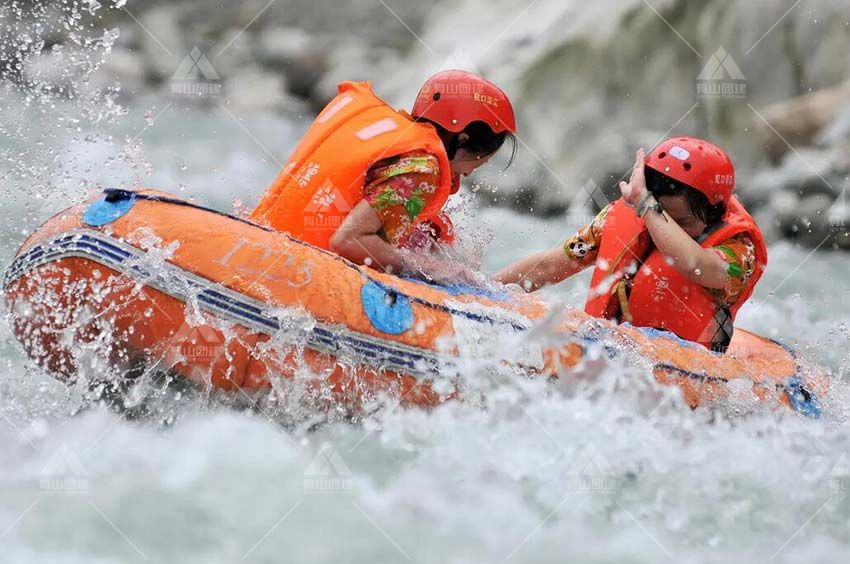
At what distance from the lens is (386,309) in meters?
3.67

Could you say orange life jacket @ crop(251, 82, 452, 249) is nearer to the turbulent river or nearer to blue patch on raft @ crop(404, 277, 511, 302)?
blue patch on raft @ crop(404, 277, 511, 302)

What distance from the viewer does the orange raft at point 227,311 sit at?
3.46 meters

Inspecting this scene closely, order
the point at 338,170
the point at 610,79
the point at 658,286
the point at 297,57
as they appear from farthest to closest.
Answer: the point at 297,57 < the point at 610,79 < the point at 658,286 < the point at 338,170

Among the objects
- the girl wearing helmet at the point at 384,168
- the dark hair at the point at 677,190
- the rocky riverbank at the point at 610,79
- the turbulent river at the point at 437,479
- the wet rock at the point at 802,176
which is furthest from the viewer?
the rocky riverbank at the point at 610,79

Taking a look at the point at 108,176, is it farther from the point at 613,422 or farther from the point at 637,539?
the point at 637,539

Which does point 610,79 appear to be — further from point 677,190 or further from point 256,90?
point 677,190

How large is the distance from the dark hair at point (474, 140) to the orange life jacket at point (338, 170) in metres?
0.09

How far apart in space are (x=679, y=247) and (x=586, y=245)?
747 mm

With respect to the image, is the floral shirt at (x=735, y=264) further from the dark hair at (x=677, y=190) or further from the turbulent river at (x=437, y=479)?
the turbulent river at (x=437, y=479)

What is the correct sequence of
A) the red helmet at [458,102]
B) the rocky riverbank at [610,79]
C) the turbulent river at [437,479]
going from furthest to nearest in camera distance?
the rocky riverbank at [610,79] < the red helmet at [458,102] < the turbulent river at [437,479]

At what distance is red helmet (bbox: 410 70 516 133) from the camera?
4.02 metres

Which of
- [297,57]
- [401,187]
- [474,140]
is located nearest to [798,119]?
[297,57]

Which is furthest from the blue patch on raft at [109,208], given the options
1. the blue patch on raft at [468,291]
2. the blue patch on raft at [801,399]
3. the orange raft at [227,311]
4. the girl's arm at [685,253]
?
the blue patch on raft at [801,399]

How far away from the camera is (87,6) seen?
31.1 ft
